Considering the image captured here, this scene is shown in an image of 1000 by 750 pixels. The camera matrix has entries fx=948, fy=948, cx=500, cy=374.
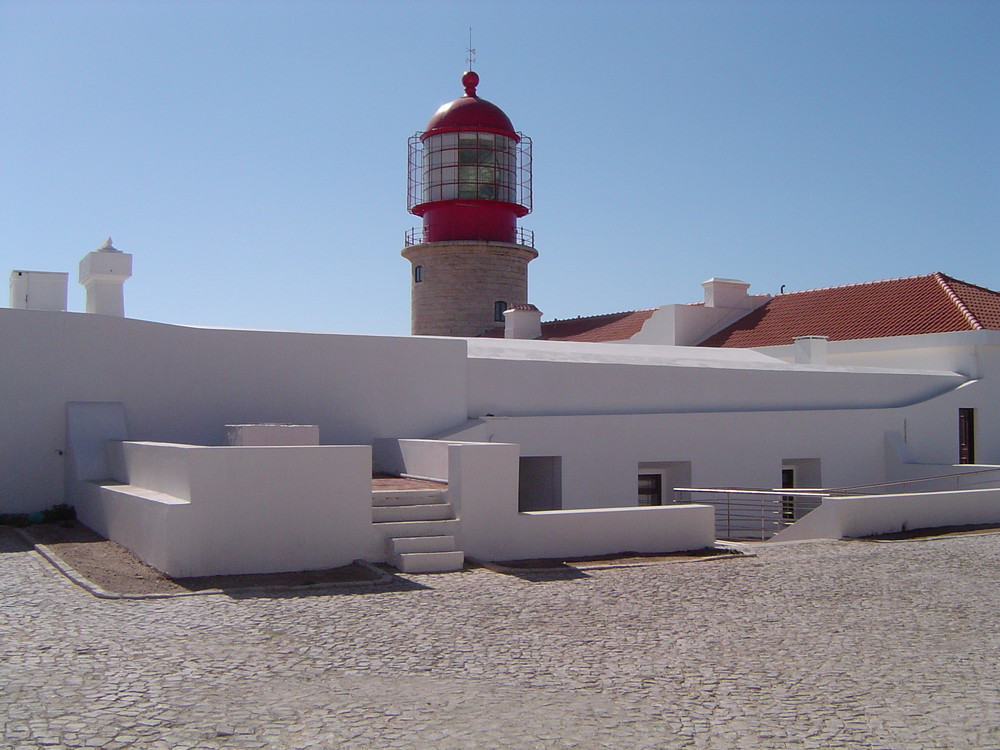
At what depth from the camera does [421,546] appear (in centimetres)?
993

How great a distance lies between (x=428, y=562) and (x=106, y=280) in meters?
7.20

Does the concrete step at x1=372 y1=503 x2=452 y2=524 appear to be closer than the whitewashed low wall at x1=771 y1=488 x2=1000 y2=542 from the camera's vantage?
Yes

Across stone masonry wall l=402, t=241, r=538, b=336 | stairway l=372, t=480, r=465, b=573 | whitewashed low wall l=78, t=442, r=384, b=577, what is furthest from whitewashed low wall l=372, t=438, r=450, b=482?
stone masonry wall l=402, t=241, r=538, b=336

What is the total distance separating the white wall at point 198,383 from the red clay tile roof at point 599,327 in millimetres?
14775

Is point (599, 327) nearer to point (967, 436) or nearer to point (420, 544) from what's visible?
point (967, 436)

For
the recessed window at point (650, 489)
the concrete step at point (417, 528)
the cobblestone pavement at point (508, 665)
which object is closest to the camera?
the cobblestone pavement at point (508, 665)

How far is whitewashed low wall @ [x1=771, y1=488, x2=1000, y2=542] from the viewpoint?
13422 millimetres

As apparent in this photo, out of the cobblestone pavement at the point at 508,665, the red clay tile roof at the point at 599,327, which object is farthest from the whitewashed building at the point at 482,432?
the red clay tile roof at the point at 599,327

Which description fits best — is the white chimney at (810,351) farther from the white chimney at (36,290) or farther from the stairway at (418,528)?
the white chimney at (36,290)

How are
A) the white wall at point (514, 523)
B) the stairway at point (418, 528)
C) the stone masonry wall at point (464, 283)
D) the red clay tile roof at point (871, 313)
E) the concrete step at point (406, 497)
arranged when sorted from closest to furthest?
the stairway at point (418, 528)
the white wall at point (514, 523)
the concrete step at point (406, 497)
the red clay tile roof at point (871, 313)
the stone masonry wall at point (464, 283)

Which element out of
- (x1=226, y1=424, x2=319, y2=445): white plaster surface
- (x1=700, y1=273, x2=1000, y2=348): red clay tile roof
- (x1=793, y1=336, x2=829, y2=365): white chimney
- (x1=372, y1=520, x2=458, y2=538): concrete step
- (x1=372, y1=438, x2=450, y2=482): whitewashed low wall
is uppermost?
(x1=700, y1=273, x2=1000, y2=348): red clay tile roof

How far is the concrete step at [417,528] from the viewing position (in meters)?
10.0

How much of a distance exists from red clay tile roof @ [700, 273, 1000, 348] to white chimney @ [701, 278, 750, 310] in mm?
612

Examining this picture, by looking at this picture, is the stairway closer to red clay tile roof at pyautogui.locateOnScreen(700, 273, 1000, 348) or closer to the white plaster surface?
the white plaster surface
